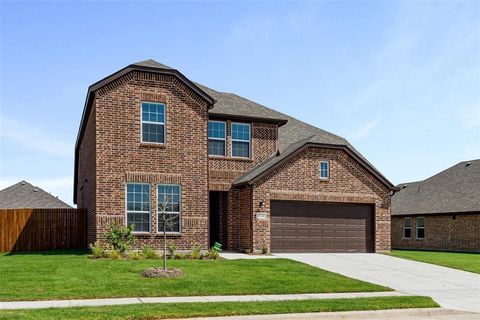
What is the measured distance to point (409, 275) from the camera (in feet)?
55.2

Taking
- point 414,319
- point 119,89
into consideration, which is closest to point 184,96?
point 119,89

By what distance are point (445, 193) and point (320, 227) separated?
1505 centimetres

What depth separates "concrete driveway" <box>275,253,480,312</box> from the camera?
13008 millimetres

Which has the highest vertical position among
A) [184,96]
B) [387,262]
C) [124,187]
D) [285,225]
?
[184,96]

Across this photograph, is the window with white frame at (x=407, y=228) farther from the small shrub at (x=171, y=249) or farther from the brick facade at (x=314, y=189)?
the small shrub at (x=171, y=249)

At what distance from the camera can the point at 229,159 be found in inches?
931

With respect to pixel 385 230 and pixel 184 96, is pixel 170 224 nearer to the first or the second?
pixel 184 96

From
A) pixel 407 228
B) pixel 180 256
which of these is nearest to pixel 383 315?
pixel 180 256

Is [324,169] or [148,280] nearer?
[148,280]

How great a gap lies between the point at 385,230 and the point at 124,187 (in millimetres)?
12983

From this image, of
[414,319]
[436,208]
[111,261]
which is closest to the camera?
[414,319]

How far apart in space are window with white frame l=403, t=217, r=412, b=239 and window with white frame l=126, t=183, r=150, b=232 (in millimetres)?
22354

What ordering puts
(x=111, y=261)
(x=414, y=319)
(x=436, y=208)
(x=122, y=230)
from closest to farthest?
(x=414, y=319)
(x=111, y=261)
(x=122, y=230)
(x=436, y=208)

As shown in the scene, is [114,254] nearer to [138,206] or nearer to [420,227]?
[138,206]
